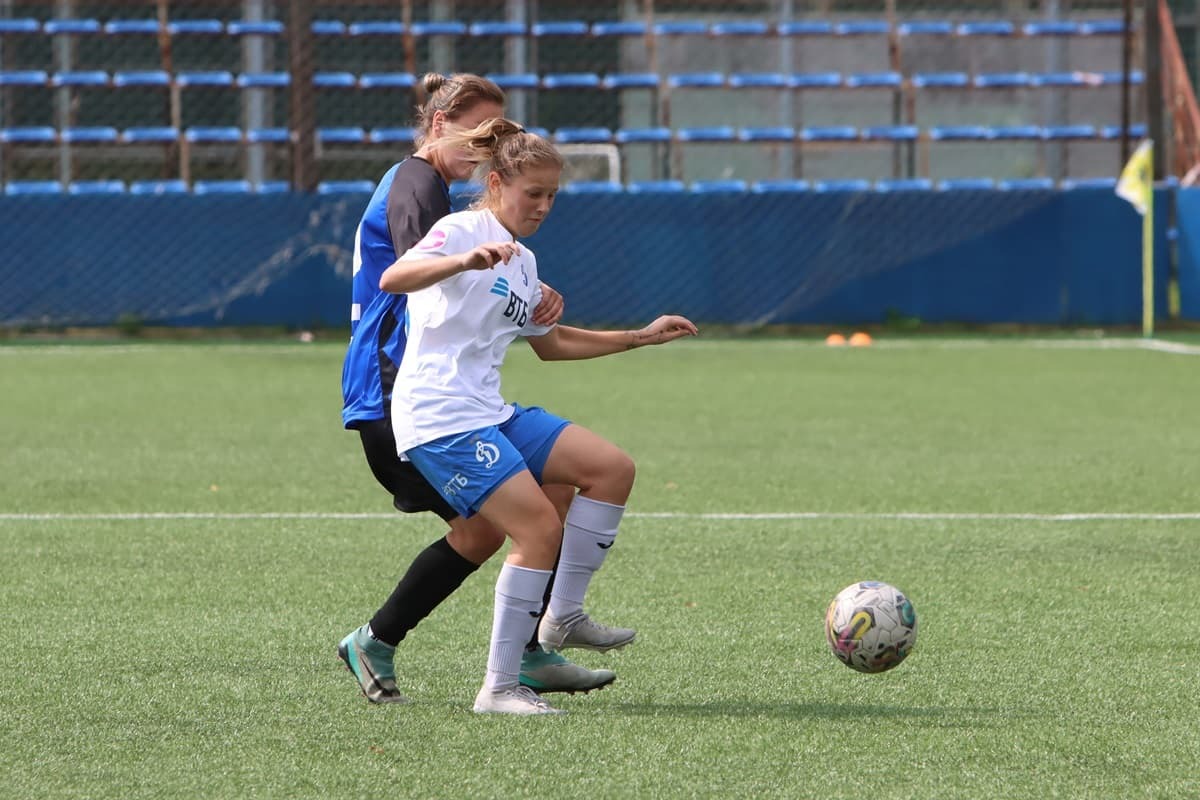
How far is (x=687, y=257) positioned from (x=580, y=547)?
1313cm

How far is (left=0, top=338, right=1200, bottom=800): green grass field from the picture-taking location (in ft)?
12.4

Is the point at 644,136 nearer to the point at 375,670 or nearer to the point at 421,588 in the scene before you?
the point at 421,588

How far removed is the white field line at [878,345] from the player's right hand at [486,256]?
39.0ft

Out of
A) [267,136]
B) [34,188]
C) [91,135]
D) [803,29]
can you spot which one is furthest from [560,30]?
[34,188]

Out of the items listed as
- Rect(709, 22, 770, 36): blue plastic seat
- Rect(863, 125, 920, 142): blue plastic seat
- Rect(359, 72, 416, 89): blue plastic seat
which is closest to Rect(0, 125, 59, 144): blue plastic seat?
Rect(359, 72, 416, 89): blue plastic seat

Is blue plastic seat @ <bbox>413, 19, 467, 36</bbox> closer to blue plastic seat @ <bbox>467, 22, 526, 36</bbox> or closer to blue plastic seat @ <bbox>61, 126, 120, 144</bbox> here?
blue plastic seat @ <bbox>467, 22, 526, 36</bbox>

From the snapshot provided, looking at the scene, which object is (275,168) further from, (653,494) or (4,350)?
(653,494)

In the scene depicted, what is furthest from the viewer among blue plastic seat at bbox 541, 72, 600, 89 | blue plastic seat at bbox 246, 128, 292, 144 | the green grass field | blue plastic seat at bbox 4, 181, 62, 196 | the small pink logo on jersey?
blue plastic seat at bbox 541, 72, 600, 89

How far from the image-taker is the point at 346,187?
17.8 m

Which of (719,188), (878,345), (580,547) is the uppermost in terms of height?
(719,188)

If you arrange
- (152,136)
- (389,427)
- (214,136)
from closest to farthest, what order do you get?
(389,427)
(152,136)
(214,136)

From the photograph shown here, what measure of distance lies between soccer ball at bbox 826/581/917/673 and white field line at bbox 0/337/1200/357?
11.5m

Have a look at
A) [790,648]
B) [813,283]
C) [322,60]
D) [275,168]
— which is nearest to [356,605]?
[790,648]

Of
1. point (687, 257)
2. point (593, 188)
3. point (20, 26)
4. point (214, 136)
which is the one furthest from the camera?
point (20, 26)
